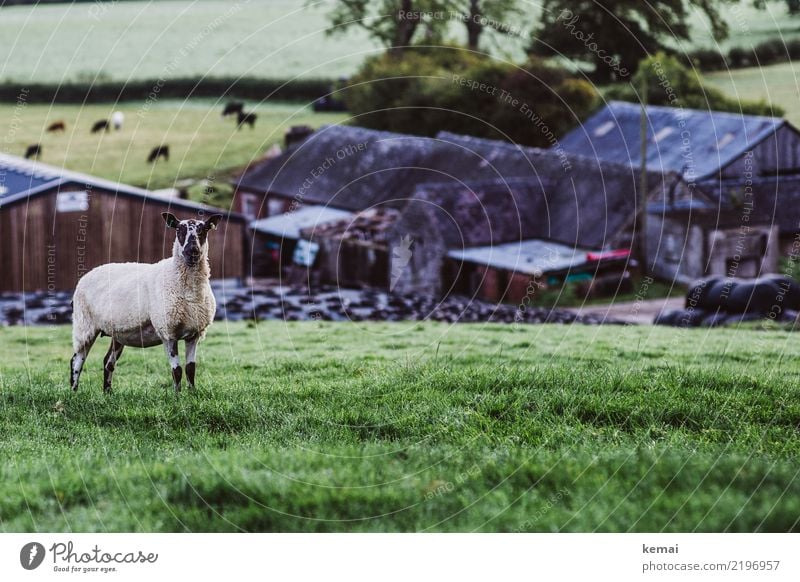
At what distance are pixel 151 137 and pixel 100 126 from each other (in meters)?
1.01

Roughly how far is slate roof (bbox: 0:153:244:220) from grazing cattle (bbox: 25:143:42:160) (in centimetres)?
16

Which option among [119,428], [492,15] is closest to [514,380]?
[119,428]

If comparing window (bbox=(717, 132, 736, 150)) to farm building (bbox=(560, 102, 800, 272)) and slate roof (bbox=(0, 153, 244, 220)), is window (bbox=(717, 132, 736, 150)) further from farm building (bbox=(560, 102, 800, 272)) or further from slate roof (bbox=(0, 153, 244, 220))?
slate roof (bbox=(0, 153, 244, 220))

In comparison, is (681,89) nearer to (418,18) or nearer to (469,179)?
(469,179)

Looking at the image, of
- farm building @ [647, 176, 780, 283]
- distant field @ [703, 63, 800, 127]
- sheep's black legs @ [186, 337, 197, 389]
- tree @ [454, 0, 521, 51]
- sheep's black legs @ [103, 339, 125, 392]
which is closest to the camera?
sheep's black legs @ [186, 337, 197, 389]

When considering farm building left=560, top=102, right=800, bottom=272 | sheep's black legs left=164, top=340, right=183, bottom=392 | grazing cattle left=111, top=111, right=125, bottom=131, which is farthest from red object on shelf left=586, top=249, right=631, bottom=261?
sheep's black legs left=164, top=340, right=183, bottom=392

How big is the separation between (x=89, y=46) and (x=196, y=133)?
2584mm

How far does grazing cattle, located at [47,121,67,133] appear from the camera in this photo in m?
21.6

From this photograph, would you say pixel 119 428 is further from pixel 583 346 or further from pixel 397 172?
pixel 397 172

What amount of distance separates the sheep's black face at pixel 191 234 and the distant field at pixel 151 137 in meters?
11.5

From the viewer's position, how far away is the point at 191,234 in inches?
389

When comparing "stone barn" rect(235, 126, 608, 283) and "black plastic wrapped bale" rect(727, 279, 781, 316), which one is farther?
"stone barn" rect(235, 126, 608, 283)

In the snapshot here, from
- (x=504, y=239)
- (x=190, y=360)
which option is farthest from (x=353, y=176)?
(x=190, y=360)

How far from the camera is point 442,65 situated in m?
20.3
